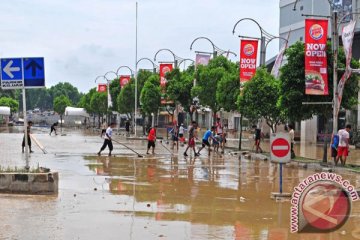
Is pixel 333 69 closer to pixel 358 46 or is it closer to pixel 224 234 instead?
pixel 224 234

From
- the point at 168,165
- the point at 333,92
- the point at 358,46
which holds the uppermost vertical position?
the point at 358,46

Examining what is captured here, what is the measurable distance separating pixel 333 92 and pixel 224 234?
16114 millimetres

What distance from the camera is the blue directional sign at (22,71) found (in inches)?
530

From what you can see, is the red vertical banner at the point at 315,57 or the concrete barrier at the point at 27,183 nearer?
the concrete barrier at the point at 27,183

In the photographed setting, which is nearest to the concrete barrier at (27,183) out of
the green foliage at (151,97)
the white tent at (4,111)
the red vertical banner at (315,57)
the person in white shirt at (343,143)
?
the person in white shirt at (343,143)

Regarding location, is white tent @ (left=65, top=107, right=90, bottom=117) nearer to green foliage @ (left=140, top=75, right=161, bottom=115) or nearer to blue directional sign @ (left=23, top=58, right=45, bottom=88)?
green foliage @ (left=140, top=75, right=161, bottom=115)

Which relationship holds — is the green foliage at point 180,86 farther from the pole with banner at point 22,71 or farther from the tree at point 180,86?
the pole with banner at point 22,71

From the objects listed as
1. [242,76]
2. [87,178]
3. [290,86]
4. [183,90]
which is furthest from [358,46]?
[87,178]

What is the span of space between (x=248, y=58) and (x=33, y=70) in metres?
20.2

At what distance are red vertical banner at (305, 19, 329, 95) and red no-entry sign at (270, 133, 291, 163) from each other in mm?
10715

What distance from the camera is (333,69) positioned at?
24109 mm

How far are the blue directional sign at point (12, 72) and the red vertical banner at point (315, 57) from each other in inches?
515

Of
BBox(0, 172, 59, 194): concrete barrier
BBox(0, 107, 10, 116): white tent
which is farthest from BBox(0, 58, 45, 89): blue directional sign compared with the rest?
BBox(0, 107, 10, 116): white tent

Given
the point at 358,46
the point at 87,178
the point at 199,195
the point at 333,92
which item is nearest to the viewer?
the point at 199,195
